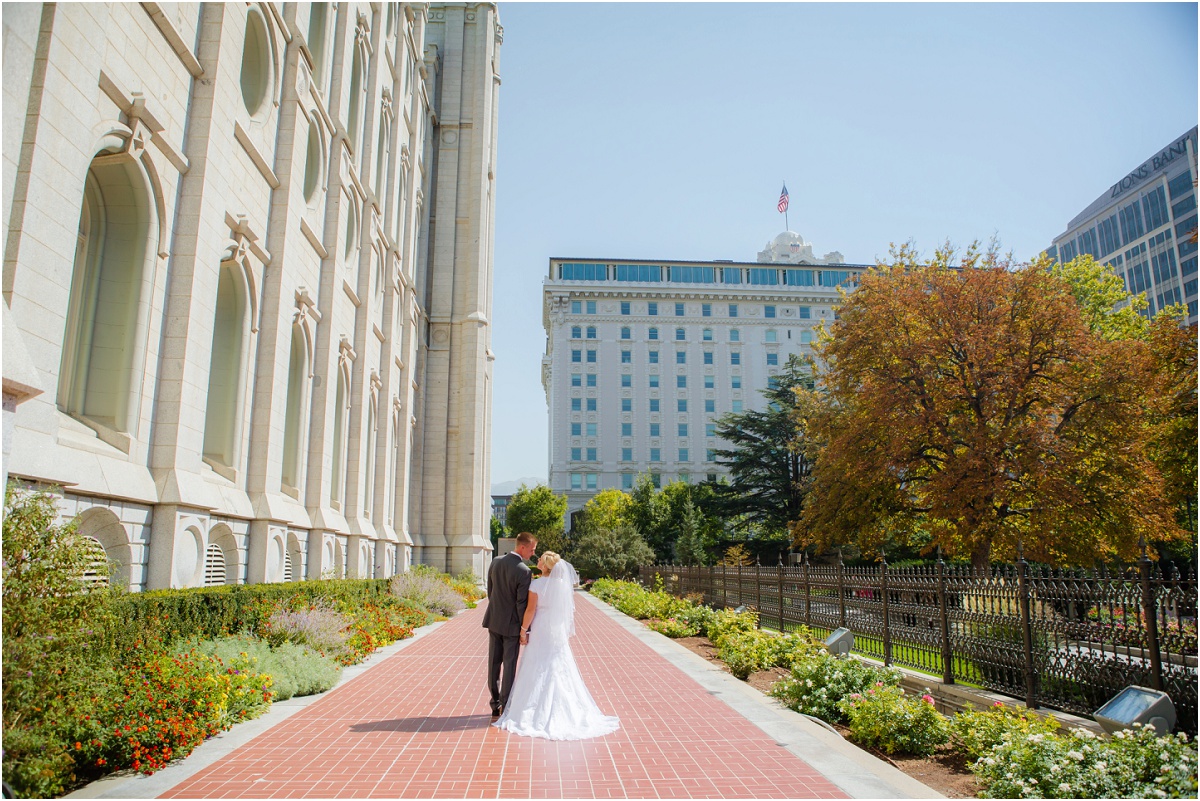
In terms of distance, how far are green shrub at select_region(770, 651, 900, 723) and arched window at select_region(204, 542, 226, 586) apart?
967 centimetres

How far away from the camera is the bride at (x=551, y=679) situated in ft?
25.8

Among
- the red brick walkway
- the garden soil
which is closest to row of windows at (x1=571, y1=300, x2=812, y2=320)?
the red brick walkway

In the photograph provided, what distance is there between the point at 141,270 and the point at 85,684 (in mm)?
7462

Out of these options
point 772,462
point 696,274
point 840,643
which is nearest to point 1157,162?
point 696,274

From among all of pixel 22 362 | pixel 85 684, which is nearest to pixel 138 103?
pixel 22 362

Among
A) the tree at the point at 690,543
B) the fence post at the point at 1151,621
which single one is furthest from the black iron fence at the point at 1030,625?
the tree at the point at 690,543

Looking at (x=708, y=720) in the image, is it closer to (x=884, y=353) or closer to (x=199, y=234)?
(x=199, y=234)

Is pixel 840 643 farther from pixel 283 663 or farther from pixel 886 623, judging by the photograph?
pixel 283 663

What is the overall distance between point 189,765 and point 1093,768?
6767mm

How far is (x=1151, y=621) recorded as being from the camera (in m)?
6.87

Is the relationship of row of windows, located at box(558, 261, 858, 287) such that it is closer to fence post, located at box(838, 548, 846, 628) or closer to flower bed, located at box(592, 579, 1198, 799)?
fence post, located at box(838, 548, 846, 628)

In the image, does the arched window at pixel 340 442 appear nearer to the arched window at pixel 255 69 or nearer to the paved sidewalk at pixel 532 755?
the arched window at pixel 255 69

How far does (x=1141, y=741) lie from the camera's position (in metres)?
5.60

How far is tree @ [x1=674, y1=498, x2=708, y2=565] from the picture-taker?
5162 cm
